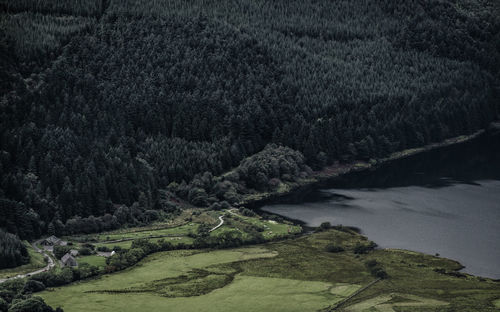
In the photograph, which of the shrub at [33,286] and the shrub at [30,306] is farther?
the shrub at [33,286]

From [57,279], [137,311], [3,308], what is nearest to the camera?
[3,308]

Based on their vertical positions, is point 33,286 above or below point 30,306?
below

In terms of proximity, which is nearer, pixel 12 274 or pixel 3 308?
pixel 3 308

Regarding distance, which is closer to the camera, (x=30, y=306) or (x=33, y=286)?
(x=30, y=306)

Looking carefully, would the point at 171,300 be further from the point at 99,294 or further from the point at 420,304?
the point at 420,304

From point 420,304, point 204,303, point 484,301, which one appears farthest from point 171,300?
point 484,301

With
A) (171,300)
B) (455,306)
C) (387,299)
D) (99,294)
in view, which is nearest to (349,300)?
(387,299)

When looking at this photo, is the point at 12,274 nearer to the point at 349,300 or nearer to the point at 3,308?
the point at 3,308

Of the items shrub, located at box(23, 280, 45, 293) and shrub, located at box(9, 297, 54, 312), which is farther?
shrub, located at box(23, 280, 45, 293)

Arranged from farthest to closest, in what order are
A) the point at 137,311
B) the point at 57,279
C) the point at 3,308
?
the point at 57,279
the point at 137,311
the point at 3,308
